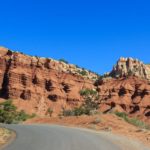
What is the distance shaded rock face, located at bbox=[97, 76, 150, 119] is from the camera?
353ft

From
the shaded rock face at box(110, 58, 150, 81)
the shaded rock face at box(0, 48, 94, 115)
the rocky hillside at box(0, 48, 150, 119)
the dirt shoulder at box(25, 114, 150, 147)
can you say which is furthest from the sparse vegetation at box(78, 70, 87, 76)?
the dirt shoulder at box(25, 114, 150, 147)

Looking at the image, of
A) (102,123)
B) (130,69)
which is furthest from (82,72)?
(102,123)

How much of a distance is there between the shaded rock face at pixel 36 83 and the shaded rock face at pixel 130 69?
18.0 meters

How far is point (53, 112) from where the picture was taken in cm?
10238

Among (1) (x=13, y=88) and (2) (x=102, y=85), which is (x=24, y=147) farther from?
(2) (x=102, y=85)

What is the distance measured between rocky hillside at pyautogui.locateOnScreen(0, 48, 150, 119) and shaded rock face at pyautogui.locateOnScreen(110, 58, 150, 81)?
0.48m

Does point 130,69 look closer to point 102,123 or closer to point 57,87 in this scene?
point 57,87

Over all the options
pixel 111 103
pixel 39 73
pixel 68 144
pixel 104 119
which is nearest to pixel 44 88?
pixel 39 73

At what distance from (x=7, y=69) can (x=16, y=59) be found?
11.9ft

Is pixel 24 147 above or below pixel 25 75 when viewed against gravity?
below

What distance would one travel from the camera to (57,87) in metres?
109

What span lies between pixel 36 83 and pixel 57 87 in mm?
6207

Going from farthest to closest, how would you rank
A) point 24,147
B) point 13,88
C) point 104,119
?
point 13,88 < point 104,119 < point 24,147

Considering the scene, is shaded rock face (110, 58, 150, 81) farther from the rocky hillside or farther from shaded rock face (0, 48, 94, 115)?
shaded rock face (0, 48, 94, 115)
